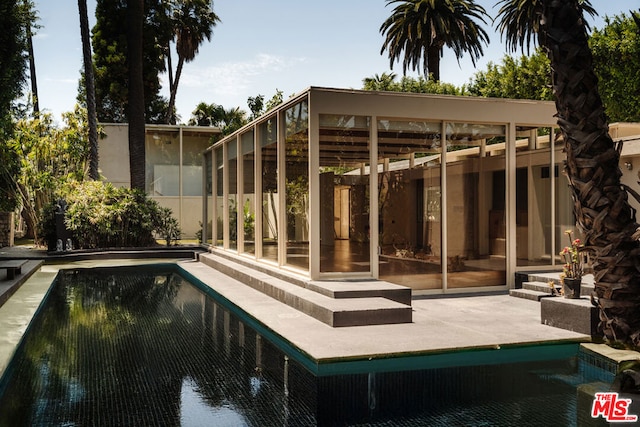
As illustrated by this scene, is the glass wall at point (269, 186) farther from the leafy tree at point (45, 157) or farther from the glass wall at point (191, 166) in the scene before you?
the glass wall at point (191, 166)

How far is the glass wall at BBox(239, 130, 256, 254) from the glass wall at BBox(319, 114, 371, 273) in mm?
4086

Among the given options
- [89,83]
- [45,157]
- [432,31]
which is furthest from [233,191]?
[432,31]

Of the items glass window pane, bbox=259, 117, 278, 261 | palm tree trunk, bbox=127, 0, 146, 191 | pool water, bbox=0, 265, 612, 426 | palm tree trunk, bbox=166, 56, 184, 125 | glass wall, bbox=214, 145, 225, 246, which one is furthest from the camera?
palm tree trunk, bbox=166, 56, 184, 125

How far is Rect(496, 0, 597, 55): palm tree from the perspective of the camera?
3322cm

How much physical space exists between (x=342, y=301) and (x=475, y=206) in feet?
11.7

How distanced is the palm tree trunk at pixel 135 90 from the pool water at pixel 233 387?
14.2 m

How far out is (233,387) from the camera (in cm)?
547

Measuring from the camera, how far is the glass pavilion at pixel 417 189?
9797 millimetres

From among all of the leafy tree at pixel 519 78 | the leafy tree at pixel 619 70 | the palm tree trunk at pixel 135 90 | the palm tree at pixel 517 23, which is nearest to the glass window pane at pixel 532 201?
the palm tree trunk at pixel 135 90

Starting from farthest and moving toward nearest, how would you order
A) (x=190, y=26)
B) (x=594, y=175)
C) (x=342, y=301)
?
(x=190, y=26)
(x=342, y=301)
(x=594, y=175)

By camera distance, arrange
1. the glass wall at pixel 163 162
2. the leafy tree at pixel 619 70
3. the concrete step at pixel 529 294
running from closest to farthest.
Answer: the concrete step at pixel 529 294 → the glass wall at pixel 163 162 → the leafy tree at pixel 619 70

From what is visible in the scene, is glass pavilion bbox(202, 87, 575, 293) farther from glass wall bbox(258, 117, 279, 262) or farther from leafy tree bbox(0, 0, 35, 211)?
leafy tree bbox(0, 0, 35, 211)

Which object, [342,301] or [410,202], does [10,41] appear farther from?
[342,301]

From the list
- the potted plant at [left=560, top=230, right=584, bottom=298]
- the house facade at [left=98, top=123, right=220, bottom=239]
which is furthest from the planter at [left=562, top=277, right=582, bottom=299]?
the house facade at [left=98, top=123, right=220, bottom=239]
